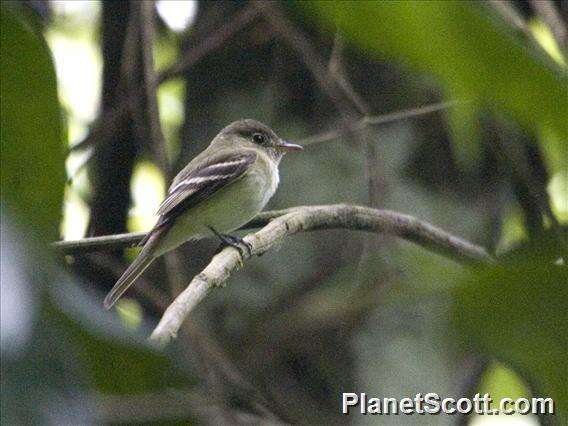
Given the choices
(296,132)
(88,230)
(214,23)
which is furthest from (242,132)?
(88,230)

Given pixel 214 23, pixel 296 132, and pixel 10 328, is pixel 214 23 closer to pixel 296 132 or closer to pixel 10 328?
pixel 296 132

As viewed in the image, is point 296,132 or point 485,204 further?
point 296,132

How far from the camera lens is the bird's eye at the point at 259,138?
436 centimetres

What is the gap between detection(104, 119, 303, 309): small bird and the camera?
3576 millimetres

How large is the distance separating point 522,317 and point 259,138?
3.93 meters

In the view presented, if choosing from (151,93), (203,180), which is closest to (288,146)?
(203,180)

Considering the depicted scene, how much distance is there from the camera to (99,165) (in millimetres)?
4430

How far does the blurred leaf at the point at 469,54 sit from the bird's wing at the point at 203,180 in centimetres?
310

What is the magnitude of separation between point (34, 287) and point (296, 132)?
405 centimetres

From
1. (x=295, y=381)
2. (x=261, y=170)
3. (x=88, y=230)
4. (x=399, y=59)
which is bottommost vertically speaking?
(x=399, y=59)

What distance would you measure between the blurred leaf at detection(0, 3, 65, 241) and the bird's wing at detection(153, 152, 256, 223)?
3.02 m

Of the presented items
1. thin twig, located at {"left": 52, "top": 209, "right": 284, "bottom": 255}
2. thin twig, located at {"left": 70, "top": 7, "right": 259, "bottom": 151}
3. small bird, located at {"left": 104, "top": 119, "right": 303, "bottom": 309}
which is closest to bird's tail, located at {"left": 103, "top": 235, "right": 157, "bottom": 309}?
small bird, located at {"left": 104, "top": 119, "right": 303, "bottom": 309}

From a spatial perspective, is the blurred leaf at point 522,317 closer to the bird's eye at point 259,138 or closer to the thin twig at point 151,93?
the thin twig at point 151,93

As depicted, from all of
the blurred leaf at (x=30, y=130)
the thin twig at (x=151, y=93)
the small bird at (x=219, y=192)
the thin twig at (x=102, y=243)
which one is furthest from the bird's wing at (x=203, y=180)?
the blurred leaf at (x=30, y=130)
